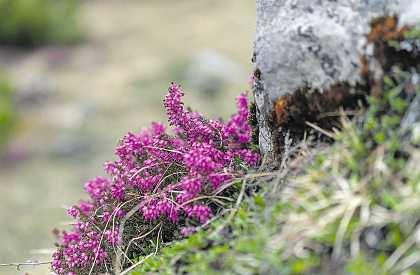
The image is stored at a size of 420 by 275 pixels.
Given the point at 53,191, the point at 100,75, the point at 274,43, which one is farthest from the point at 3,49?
the point at 274,43

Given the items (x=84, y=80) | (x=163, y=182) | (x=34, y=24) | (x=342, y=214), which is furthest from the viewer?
(x=34, y=24)

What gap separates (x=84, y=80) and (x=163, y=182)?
958cm

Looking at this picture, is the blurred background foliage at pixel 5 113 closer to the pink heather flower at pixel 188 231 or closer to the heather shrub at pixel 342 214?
the pink heather flower at pixel 188 231

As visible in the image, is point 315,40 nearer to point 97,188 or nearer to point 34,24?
point 97,188

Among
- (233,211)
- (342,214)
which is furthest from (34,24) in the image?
(342,214)

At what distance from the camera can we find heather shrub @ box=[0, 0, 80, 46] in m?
13.8

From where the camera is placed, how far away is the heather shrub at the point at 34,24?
13.8 metres

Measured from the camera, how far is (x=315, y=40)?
7.21 feet

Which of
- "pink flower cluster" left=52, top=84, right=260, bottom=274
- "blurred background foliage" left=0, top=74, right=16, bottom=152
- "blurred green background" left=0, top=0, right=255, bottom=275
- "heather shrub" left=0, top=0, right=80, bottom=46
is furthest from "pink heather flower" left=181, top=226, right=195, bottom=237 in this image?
"heather shrub" left=0, top=0, right=80, bottom=46

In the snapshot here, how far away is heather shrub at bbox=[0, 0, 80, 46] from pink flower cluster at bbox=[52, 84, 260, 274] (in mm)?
11616

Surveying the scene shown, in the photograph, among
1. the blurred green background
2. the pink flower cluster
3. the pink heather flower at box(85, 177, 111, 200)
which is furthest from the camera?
the blurred green background

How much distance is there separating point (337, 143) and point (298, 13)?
1.66 feet

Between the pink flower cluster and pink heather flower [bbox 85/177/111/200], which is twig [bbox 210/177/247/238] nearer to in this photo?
the pink flower cluster

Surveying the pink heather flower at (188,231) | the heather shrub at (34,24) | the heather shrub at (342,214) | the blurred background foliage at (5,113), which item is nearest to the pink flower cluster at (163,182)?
the pink heather flower at (188,231)
